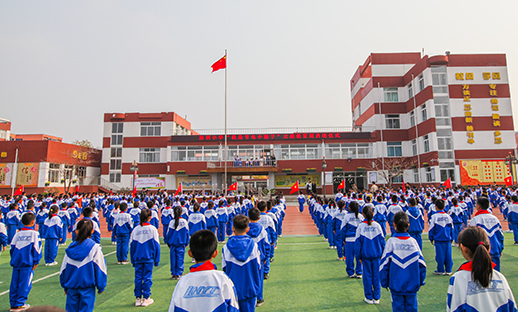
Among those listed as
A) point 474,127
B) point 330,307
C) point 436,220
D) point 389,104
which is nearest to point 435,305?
point 330,307

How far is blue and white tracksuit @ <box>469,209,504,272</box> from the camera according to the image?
20.6 feet

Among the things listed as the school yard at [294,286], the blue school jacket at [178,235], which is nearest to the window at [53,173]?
the school yard at [294,286]

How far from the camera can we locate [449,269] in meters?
7.48

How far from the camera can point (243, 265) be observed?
4.21 m

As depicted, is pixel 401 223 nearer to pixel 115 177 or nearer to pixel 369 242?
pixel 369 242

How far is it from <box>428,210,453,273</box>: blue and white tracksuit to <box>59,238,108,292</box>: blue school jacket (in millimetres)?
7455

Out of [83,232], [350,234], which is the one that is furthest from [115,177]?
[83,232]

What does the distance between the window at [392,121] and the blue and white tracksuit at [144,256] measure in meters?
38.6

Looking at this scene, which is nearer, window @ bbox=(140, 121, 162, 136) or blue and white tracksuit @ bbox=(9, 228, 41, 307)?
blue and white tracksuit @ bbox=(9, 228, 41, 307)

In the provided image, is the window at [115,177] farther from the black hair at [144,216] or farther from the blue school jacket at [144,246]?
the blue school jacket at [144,246]

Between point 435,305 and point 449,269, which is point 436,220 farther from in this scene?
point 435,305

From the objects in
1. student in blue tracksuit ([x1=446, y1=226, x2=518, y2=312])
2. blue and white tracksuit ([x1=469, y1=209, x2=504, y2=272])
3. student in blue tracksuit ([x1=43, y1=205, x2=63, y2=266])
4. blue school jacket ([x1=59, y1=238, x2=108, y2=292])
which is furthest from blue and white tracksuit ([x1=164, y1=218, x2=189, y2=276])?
blue and white tracksuit ([x1=469, y1=209, x2=504, y2=272])

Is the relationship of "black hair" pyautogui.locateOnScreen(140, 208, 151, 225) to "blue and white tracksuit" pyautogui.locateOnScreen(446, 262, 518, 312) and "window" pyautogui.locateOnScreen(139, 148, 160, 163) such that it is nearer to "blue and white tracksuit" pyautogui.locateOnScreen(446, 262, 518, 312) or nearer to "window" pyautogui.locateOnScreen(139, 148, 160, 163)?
"blue and white tracksuit" pyautogui.locateOnScreen(446, 262, 518, 312)

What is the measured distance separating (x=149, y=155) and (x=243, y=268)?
39.1 meters
